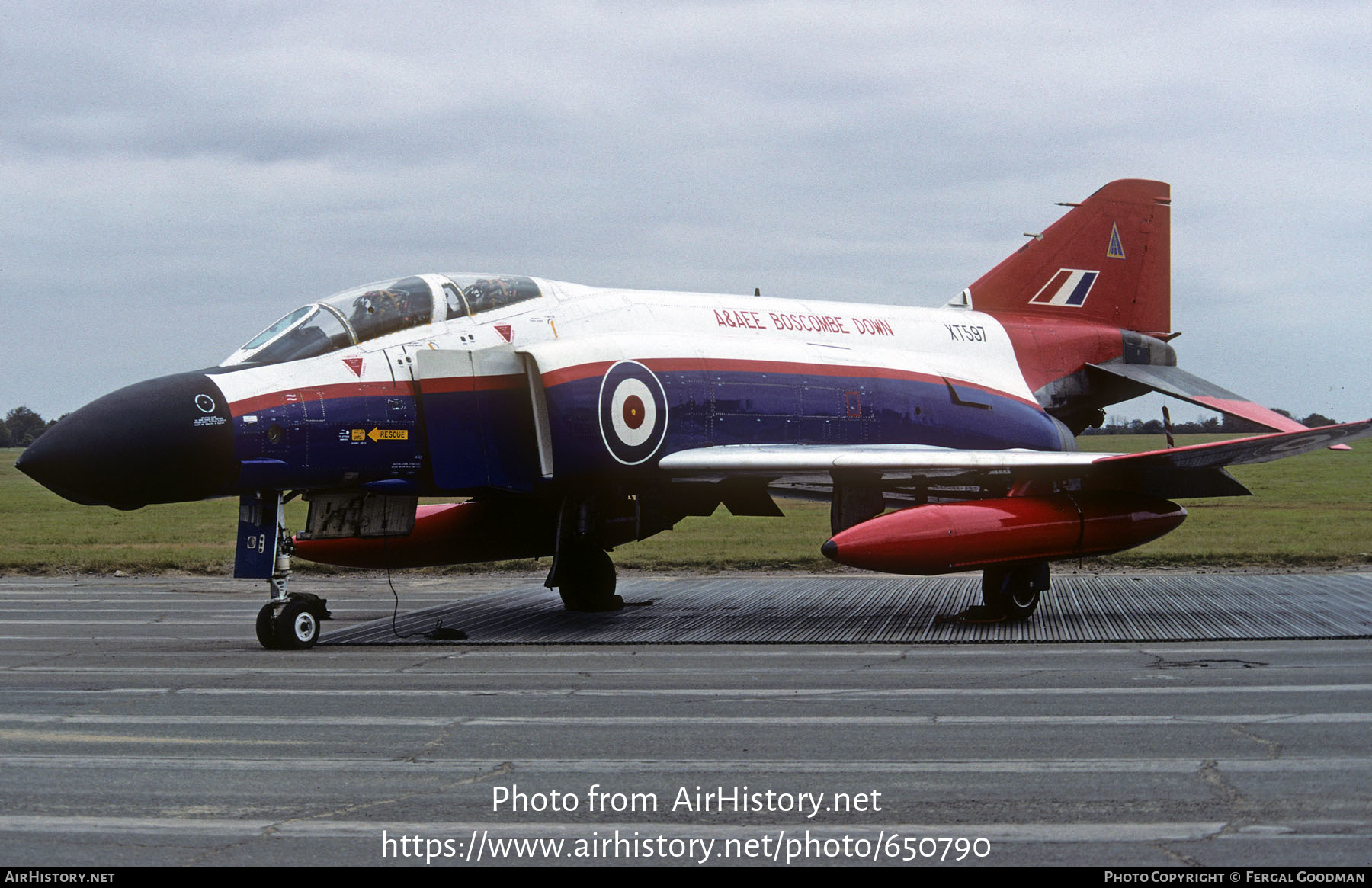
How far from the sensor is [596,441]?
1230 centimetres

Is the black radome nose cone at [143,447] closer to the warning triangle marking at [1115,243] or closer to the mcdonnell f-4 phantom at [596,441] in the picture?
the mcdonnell f-4 phantom at [596,441]

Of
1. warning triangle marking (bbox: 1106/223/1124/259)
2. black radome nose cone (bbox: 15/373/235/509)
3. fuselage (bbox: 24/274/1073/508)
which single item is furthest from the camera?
warning triangle marking (bbox: 1106/223/1124/259)

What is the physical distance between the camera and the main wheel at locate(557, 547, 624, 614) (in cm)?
1398

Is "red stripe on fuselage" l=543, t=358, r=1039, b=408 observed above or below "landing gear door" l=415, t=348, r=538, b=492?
above

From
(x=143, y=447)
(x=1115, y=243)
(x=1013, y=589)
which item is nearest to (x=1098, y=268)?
(x=1115, y=243)

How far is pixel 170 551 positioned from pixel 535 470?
12238mm

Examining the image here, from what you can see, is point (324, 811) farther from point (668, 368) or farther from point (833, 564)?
point (833, 564)

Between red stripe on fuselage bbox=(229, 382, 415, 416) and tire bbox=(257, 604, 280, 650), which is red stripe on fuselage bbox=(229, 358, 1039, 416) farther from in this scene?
tire bbox=(257, 604, 280, 650)

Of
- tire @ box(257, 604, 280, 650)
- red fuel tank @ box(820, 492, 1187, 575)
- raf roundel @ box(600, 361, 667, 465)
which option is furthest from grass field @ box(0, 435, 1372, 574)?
tire @ box(257, 604, 280, 650)

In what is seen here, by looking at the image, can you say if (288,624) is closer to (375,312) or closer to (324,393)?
(324,393)

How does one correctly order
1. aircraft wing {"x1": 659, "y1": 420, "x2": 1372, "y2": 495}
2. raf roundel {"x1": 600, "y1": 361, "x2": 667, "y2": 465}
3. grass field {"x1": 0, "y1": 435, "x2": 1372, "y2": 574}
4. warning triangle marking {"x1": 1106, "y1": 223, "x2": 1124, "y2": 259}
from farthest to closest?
grass field {"x1": 0, "y1": 435, "x2": 1372, "y2": 574}, warning triangle marking {"x1": 1106, "y1": 223, "x2": 1124, "y2": 259}, raf roundel {"x1": 600, "y1": 361, "x2": 667, "y2": 465}, aircraft wing {"x1": 659, "y1": 420, "x2": 1372, "y2": 495}

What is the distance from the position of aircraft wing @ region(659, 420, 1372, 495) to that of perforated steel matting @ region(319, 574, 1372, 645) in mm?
1467

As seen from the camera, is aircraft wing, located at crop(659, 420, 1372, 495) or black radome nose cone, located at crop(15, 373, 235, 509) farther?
aircraft wing, located at crop(659, 420, 1372, 495)

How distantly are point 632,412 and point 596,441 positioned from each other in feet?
1.66
